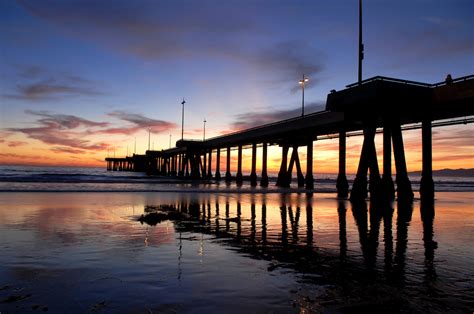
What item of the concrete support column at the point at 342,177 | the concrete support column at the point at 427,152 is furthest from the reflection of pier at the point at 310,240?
the concrete support column at the point at 342,177

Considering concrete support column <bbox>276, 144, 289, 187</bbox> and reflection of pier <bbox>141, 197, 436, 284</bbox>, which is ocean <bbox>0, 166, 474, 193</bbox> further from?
reflection of pier <bbox>141, 197, 436, 284</bbox>

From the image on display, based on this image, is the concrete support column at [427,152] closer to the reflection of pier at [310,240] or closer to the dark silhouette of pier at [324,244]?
the reflection of pier at [310,240]

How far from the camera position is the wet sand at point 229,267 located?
5.32 m

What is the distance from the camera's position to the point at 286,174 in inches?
2226

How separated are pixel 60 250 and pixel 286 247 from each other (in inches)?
205

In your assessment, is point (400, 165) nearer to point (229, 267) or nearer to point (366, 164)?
point (366, 164)

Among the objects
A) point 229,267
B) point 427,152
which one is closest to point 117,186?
point 427,152

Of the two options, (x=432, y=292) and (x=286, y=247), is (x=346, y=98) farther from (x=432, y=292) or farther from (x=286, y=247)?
(x=432, y=292)

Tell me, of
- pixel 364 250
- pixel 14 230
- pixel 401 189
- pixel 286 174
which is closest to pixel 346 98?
pixel 401 189

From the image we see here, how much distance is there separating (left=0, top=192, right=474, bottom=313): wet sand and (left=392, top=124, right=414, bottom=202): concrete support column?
47.5 feet

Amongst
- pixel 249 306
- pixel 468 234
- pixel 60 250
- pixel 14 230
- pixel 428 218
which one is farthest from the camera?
pixel 428 218

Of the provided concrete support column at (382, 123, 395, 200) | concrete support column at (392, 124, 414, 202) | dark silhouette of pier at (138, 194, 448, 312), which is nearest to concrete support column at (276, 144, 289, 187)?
concrete support column at (392, 124, 414, 202)

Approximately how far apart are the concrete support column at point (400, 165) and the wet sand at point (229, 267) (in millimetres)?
14477

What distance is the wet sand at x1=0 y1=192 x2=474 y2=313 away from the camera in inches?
209
